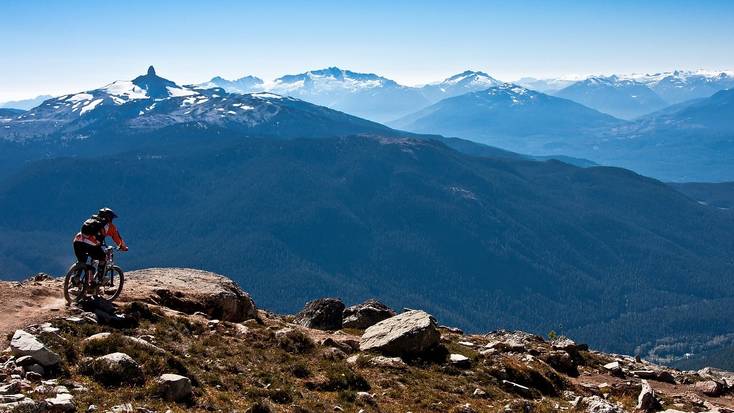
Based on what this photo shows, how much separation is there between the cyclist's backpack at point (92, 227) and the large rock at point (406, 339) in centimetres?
1358

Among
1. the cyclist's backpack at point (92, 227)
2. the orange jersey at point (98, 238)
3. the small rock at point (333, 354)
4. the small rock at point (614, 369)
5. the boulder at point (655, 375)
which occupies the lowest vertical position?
the boulder at point (655, 375)

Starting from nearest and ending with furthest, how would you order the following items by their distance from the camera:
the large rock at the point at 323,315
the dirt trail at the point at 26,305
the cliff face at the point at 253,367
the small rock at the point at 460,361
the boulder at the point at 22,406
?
the boulder at the point at 22,406 → the cliff face at the point at 253,367 → the dirt trail at the point at 26,305 → the small rock at the point at 460,361 → the large rock at the point at 323,315

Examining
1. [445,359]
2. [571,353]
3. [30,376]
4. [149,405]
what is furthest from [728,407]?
[30,376]

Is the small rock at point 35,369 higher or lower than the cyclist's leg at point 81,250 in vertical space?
lower


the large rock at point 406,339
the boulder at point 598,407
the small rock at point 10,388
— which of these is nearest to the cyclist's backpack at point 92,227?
the small rock at point 10,388

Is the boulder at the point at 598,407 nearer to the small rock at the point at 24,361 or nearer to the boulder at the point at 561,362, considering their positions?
the boulder at the point at 561,362

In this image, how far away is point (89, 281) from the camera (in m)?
27.7

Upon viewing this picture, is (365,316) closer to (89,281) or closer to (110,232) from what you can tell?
(110,232)

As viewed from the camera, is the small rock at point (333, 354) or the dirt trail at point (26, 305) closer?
the dirt trail at point (26, 305)

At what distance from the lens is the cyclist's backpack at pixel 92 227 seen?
27625mm

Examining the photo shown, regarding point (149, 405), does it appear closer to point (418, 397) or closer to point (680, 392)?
point (418, 397)

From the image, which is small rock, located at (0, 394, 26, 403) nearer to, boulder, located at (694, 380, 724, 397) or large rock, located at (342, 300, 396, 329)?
large rock, located at (342, 300, 396, 329)

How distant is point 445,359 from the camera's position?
30.0m

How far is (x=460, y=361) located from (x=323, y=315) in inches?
593
